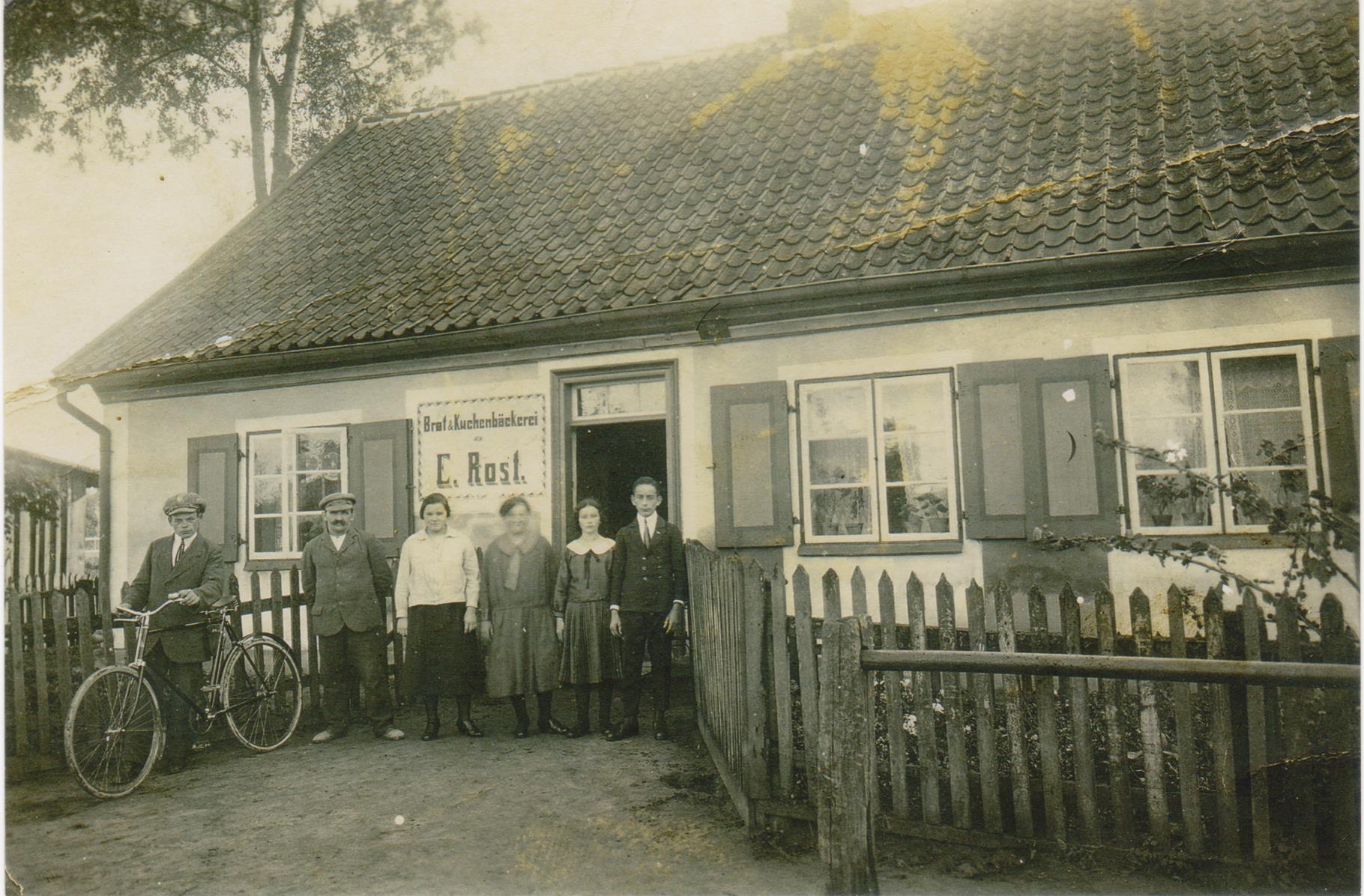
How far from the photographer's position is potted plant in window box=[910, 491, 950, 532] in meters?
6.35

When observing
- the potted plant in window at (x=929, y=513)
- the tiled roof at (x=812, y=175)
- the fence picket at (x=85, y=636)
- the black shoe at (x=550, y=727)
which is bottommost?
the black shoe at (x=550, y=727)

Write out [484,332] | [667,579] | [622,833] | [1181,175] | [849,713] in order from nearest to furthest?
1. [849,713]
2. [622,833]
3. [667,579]
4. [1181,175]
5. [484,332]

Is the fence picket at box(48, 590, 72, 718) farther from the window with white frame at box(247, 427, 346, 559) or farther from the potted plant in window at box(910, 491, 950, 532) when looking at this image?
the potted plant in window at box(910, 491, 950, 532)

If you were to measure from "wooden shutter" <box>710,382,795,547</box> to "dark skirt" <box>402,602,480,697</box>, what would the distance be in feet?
7.45

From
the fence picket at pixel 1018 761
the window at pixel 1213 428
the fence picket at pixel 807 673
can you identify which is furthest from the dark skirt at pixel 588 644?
the window at pixel 1213 428

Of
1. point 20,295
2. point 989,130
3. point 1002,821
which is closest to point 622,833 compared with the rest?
point 1002,821

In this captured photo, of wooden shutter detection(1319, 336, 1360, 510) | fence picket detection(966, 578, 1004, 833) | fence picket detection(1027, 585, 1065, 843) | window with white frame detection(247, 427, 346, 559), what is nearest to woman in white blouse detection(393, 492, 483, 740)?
window with white frame detection(247, 427, 346, 559)

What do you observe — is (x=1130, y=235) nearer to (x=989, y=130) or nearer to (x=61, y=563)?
(x=989, y=130)

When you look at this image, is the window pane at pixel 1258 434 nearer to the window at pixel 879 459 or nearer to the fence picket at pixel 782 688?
the window at pixel 879 459

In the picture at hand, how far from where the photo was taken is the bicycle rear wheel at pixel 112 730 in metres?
4.44

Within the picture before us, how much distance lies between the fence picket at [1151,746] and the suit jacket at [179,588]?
17.5 feet

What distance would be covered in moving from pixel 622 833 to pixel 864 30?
30.0 feet

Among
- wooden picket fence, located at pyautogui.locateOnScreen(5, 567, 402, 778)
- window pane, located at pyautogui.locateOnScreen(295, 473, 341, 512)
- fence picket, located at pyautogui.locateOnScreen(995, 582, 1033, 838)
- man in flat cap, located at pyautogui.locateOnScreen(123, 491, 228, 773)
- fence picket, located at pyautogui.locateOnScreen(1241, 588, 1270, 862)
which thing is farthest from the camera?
window pane, located at pyautogui.locateOnScreen(295, 473, 341, 512)

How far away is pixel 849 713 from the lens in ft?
8.54
